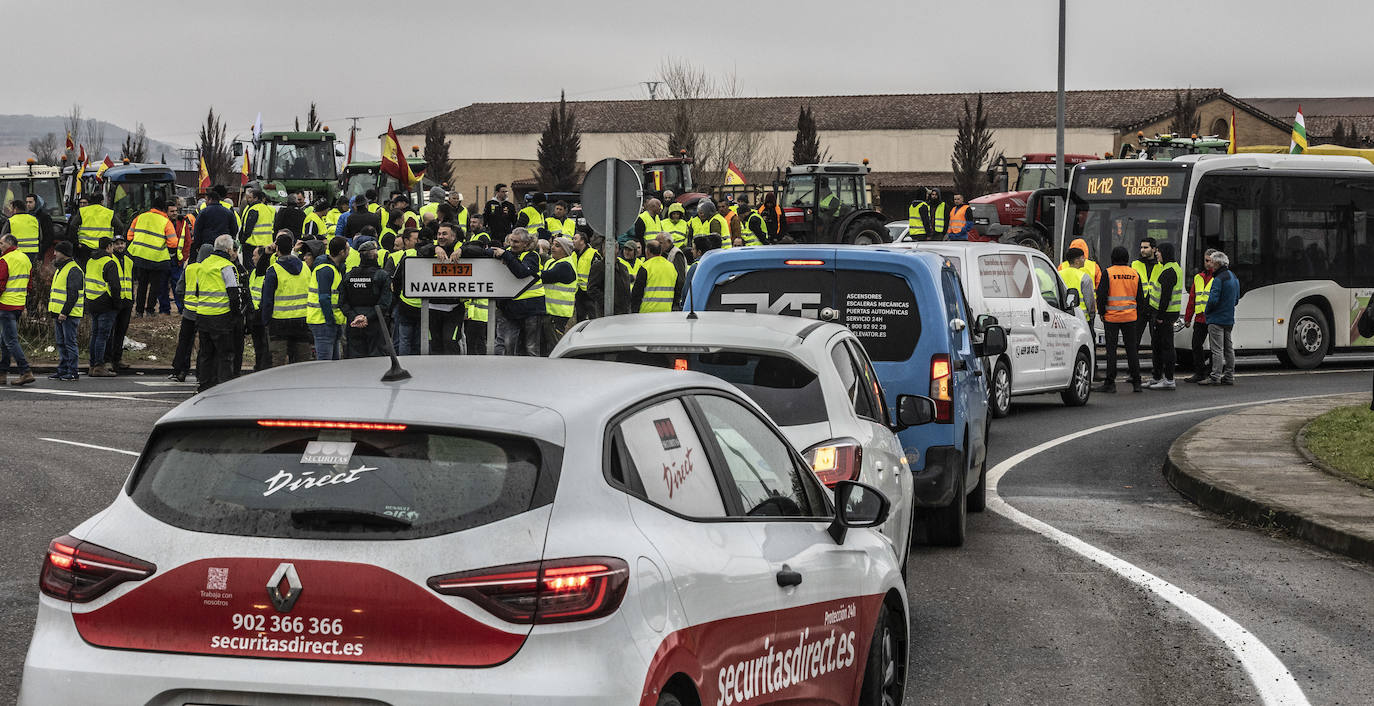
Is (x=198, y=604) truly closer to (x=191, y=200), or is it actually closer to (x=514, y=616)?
(x=514, y=616)

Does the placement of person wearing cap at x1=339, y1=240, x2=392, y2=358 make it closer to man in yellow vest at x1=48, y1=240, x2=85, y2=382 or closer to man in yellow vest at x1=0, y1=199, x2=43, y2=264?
man in yellow vest at x1=48, y1=240, x2=85, y2=382

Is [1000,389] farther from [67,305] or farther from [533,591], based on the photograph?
[533,591]

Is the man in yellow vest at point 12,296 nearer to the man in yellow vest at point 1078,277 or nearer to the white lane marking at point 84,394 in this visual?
the white lane marking at point 84,394

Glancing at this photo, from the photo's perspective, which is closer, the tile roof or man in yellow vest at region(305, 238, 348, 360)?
man in yellow vest at region(305, 238, 348, 360)

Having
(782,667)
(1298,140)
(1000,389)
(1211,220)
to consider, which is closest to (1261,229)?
(1211,220)

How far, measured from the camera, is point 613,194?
13789 millimetres

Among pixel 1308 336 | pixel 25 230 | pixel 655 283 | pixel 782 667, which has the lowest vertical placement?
pixel 782 667

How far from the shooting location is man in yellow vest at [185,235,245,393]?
61.7 feet

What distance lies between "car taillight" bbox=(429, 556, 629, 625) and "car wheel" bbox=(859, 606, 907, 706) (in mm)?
2058

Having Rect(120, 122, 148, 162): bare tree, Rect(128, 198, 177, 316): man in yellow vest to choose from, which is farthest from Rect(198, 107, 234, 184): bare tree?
Rect(128, 198, 177, 316): man in yellow vest

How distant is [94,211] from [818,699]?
25.3m

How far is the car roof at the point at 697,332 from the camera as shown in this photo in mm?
7863

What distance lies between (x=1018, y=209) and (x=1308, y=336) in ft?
46.3

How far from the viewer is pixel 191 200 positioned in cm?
5338
